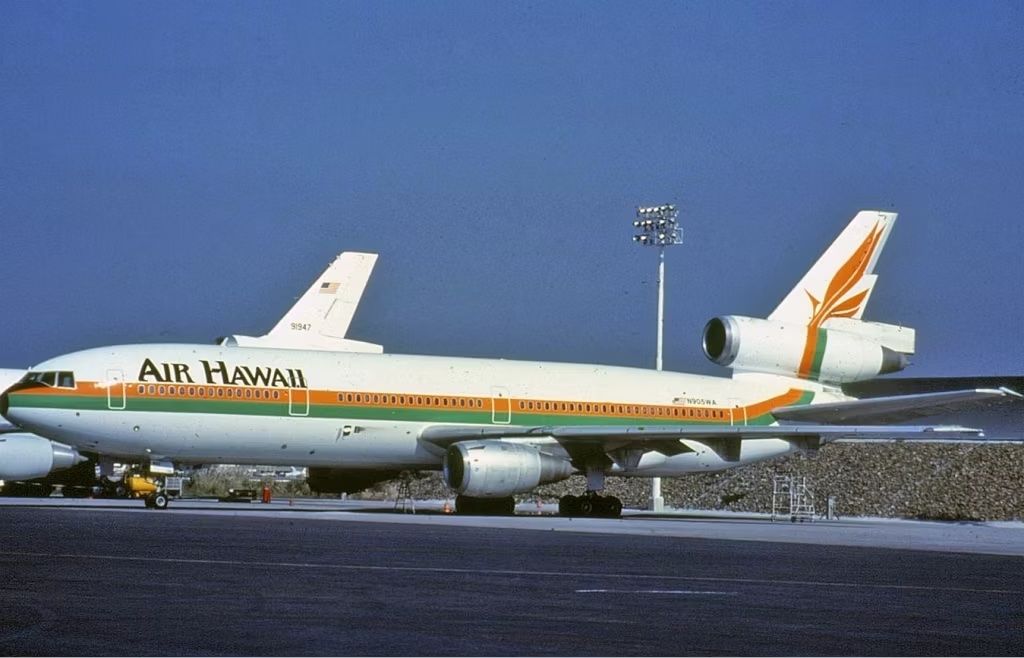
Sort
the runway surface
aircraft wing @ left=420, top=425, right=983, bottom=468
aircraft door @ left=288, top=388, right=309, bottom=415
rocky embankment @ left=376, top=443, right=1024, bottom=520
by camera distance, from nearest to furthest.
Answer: the runway surface → aircraft door @ left=288, top=388, right=309, bottom=415 → aircraft wing @ left=420, top=425, right=983, bottom=468 → rocky embankment @ left=376, top=443, right=1024, bottom=520

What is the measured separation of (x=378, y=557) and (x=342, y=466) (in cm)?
2245

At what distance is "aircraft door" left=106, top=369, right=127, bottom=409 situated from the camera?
1497 inches

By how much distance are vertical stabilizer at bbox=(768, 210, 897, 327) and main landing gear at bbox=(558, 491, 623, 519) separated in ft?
27.2

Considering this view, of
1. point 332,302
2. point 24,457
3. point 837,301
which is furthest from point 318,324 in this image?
point 837,301

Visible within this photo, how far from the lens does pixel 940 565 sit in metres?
21.2

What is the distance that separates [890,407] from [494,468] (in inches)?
428

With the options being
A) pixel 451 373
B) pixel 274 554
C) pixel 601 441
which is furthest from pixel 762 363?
pixel 274 554

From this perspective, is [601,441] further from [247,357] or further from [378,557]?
[378,557]

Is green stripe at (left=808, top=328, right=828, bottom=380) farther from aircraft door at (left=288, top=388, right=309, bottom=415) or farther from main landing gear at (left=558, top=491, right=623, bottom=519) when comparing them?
aircraft door at (left=288, top=388, right=309, bottom=415)

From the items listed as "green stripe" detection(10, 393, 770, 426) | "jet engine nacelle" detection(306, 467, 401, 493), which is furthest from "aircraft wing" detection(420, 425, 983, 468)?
"jet engine nacelle" detection(306, 467, 401, 493)

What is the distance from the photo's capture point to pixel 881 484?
56.8 metres

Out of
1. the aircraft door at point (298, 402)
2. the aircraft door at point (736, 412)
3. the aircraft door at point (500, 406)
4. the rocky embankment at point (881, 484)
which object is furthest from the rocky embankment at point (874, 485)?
the aircraft door at point (298, 402)

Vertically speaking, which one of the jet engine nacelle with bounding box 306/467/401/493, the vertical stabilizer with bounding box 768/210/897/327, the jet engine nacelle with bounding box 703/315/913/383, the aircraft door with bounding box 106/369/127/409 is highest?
the vertical stabilizer with bounding box 768/210/897/327

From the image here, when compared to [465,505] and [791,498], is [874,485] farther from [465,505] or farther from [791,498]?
[465,505]
